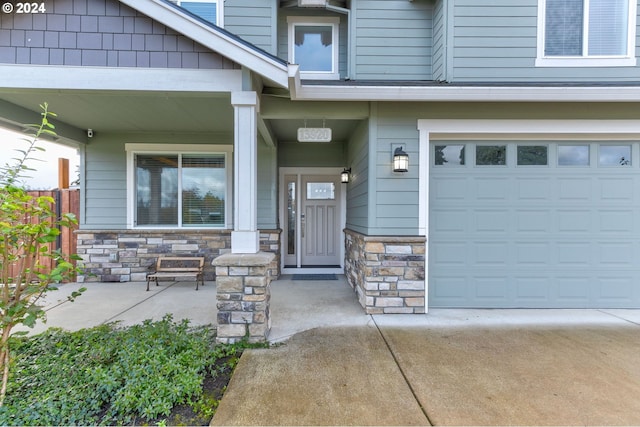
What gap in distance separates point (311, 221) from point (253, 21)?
12.3ft

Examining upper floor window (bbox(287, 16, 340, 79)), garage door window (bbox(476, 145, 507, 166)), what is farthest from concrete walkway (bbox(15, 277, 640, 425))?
upper floor window (bbox(287, 16, 340, 79))

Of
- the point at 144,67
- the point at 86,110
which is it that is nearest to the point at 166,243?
the point at 86,110

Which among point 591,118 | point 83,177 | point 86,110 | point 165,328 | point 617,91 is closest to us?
point 165,328

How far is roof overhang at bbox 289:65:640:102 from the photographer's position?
359 centimetres

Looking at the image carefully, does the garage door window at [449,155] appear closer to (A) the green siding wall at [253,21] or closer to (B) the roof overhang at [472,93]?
(B) the roof overhang at [472,93]

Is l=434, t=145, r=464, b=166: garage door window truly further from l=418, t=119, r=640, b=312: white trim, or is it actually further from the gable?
the gable

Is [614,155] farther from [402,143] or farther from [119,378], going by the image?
[119,378]

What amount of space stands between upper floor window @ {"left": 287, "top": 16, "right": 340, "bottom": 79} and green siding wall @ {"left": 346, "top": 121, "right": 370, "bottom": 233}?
1.24 metres

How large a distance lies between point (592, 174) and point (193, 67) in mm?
5081

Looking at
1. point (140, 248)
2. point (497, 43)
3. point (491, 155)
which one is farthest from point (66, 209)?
point (497, 43)

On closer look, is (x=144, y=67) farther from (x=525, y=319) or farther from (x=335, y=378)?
(x=525, y=319)

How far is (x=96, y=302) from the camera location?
172 inches

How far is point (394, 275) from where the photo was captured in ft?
12.7

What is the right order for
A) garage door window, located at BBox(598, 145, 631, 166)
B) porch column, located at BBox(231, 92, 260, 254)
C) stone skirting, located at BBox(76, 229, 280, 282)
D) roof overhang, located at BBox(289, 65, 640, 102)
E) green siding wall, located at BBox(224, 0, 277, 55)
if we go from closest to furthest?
1. porch column, located at BBox(231, 92, 260, 254)
2. roof overhang, located at BBox(289, 65, 640, 102)
3. garage door window, located at BBox(598, 145, 631, 166)
4. green siding wall, located at BBox(224, 0, 277, 55)
5. stone skirting, located at BBox(76, 229, 280, 282)
